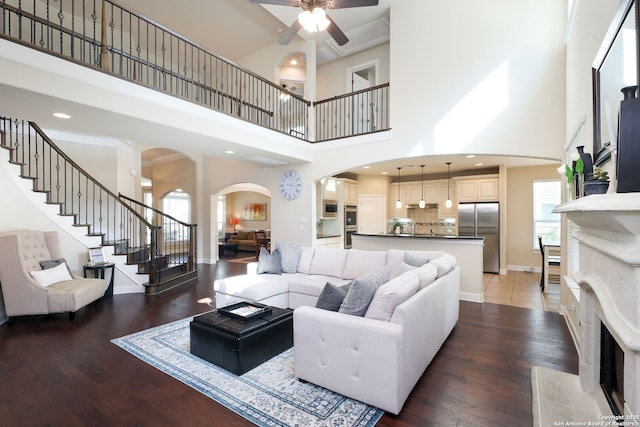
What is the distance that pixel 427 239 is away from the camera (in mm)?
5316

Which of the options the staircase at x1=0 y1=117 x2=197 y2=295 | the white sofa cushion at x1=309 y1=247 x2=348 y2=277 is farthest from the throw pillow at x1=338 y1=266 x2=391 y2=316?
the staircase at x1=0 y1=117 x2=197 y2=295

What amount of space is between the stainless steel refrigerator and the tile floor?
15.1 inches

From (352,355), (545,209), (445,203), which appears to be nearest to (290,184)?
(445,203)

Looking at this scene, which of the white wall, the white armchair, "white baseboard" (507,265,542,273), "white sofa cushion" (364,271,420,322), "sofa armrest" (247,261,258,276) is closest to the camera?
"white sofa cushion" (364,271,420,322)

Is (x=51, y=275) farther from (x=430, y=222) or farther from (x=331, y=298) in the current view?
(x=430, y=222)

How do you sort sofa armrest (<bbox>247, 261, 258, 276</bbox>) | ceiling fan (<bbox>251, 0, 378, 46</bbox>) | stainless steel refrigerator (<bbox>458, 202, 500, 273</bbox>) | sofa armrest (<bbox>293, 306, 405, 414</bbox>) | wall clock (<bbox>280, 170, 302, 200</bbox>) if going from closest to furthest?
sofa armrest (<bbox>293, 306, 405, 414</bbox>) < ceiling fan (<bbox>251, 0, 378, 46</bbox>) < sofa armrest (<bbox>247, 261, 258, 276</bbox>) < wall clock (<bbox>280, 170, 302, 200</bbox>) < stainless steel refrigerator (<bbox>458, 202, 500, 273</bbox>)

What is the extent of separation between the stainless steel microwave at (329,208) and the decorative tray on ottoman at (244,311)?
432 cm

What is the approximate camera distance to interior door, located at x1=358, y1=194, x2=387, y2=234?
8695 mm

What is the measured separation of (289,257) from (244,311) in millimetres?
1886

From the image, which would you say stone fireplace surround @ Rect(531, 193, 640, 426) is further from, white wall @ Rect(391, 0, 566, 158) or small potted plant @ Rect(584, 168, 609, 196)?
white wall @ Rect(391, 0, 566, 158)

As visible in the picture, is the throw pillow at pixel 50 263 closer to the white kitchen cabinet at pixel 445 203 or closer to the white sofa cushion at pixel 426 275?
the white sofa cushion at pixel 426 275

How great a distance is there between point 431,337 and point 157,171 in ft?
34.4

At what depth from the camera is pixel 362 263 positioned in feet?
14.5

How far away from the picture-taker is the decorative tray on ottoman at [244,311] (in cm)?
283
